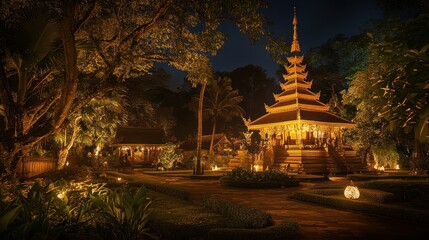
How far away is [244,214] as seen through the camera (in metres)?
8.05

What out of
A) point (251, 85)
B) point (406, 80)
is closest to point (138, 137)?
point (251, 85)

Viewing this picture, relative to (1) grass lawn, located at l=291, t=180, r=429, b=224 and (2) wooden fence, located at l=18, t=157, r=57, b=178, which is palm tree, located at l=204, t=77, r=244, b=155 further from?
(1) grass lawn, located at l=291, t=180, r=429, b=224

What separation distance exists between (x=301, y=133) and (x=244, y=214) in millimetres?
25205

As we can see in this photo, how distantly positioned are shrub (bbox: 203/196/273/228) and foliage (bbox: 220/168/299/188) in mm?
9507

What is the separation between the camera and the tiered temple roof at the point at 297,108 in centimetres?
3105

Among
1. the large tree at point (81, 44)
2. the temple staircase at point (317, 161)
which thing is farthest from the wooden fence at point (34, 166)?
the temple staircase at point (317, 161)

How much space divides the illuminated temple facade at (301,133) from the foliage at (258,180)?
851 cm

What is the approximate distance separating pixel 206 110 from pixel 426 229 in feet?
127

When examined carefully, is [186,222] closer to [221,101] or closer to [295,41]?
[295,41]

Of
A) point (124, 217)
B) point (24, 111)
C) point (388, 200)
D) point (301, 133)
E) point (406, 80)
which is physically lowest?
point (388, 200)

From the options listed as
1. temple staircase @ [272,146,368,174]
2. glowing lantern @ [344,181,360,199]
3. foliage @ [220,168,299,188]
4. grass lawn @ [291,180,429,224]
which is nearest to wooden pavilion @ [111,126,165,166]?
temple staircase @ [272,146,368,174]

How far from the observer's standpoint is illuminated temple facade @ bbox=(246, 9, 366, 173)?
28859mm

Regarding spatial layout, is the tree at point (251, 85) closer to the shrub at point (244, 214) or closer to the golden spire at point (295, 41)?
the golden spire at point (295, 41)

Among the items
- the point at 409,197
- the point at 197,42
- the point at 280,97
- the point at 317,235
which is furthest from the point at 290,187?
the point at 280,97
